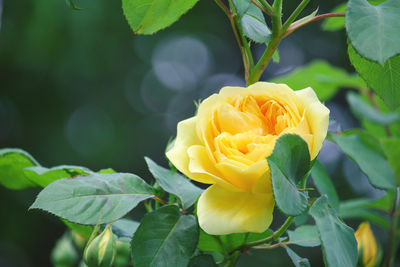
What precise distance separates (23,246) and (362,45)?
3066 mm

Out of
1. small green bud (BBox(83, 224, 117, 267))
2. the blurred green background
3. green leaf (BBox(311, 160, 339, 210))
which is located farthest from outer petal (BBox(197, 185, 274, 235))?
the blurred green background

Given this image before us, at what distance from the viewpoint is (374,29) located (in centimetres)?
33

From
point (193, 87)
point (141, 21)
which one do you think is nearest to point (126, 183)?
point (141, 21)

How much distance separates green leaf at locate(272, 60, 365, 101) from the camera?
1.03 metres

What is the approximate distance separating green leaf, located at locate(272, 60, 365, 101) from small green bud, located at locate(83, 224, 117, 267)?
69 cm

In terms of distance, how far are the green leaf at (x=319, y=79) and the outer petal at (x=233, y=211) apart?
2.26 ft

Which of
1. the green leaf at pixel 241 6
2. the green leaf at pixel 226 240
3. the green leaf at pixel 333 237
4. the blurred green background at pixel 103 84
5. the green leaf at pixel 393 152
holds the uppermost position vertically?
the green leaf at pixel 241 6

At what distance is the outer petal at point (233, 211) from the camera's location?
1.09 feet

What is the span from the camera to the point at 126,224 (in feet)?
1.78

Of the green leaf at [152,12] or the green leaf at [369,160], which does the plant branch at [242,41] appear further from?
the green leaf at [369,160]

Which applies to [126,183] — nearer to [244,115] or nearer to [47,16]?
[244,115]

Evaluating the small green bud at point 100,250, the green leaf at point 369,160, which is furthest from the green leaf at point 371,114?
the small green bud at point 100,250

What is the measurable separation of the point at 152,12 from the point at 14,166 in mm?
273

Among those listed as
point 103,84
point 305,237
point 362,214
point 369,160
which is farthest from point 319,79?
point 103,84
